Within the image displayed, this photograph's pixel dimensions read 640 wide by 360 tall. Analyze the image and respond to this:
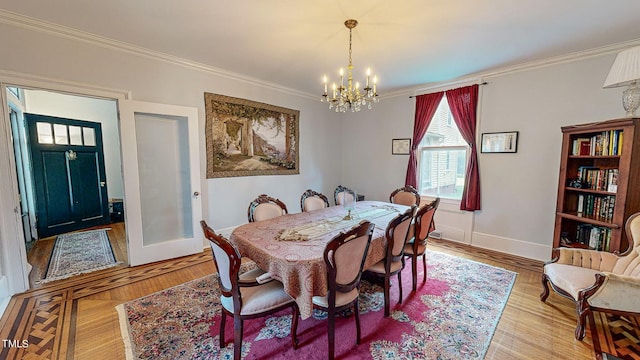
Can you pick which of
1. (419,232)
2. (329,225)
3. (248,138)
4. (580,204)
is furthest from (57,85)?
(580,204)

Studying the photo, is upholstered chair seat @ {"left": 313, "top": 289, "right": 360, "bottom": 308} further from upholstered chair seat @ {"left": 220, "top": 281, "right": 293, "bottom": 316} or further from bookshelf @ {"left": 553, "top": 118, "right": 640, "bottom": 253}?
bookshelf @ {"left": 553, "top": 118, "right": 640, "bottom": 253}

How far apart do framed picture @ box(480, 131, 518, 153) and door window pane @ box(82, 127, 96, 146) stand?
24.3ft

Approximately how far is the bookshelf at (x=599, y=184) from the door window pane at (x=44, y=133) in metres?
7.87

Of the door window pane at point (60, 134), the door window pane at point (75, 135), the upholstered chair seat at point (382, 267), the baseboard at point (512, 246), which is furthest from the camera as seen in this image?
the door window pane at point (75, 135)

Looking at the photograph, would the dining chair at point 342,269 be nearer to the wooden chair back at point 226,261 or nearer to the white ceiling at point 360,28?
the wooden chair back at point 226,261

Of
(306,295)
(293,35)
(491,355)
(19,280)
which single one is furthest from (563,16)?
(19,280)

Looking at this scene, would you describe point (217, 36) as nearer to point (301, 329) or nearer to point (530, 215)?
point (301, 329)

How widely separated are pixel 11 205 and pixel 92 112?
3840 millimetres

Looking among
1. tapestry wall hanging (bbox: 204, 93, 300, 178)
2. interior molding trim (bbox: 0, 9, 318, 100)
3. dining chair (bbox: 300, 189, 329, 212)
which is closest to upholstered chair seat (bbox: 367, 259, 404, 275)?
dining chair (bbox: 300, 189, 329, 212)

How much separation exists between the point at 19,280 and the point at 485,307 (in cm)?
467

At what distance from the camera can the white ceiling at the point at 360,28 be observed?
2121 millimetres

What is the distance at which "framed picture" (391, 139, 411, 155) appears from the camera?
463 cm

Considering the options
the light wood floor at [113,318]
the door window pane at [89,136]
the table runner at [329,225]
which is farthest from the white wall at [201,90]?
the door window pane at [89,136]

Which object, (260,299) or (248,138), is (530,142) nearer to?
(260,299)
